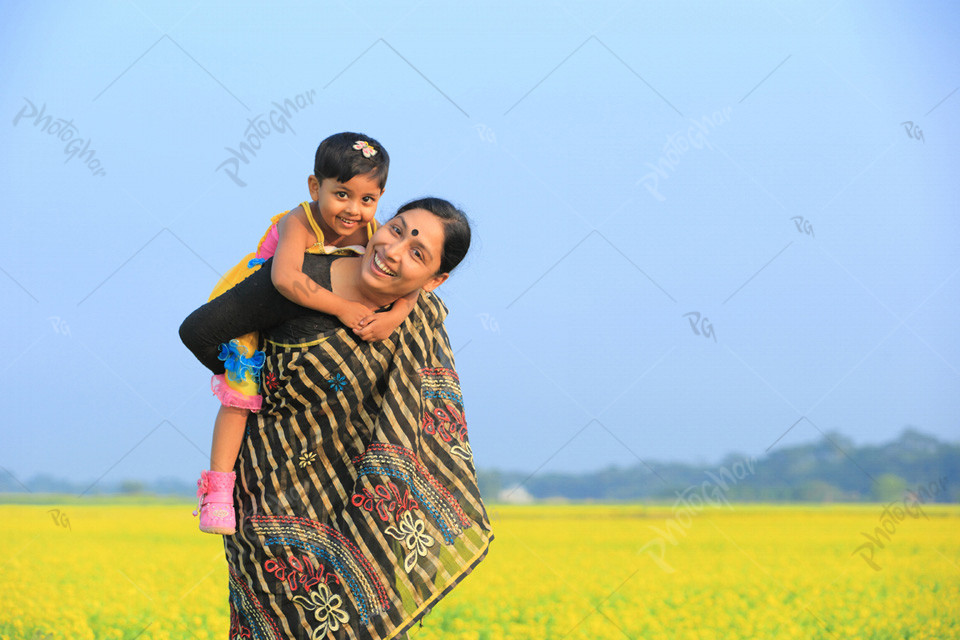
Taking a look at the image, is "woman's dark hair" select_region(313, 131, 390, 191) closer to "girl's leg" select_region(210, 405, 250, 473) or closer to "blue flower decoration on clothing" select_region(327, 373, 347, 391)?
"blue flower decoration on clothing" select_region(327, 373, 347, 391)

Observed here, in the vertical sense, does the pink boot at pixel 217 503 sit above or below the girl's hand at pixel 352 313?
below

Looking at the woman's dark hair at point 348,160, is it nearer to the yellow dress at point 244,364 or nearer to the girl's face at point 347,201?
the girl's face at point 347,201

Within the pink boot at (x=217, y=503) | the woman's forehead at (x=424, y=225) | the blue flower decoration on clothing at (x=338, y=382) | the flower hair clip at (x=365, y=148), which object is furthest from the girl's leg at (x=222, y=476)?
the flower hair clip at (x=365, y=148)

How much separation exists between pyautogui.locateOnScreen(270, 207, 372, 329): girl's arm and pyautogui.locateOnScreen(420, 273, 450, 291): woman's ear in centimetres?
26

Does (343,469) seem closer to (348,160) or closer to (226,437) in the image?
(226,437)

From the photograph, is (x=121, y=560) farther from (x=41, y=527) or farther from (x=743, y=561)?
(x=743, y=561)

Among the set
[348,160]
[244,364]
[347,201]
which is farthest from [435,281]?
[244,364]

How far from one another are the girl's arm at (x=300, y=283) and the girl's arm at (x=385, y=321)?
0.10 feet

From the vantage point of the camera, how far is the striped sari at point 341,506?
343cm

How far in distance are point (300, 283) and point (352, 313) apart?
0.22m

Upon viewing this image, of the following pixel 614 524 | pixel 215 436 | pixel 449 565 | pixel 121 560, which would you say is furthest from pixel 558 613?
pixel 614 524

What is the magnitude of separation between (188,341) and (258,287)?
0.35 m

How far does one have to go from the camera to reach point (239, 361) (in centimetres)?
345

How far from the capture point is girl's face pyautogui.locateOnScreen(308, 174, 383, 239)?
3535 millimetres
